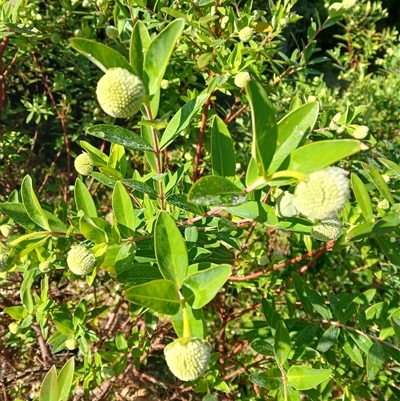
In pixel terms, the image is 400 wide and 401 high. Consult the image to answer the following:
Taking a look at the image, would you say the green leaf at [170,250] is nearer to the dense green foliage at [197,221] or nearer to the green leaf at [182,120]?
the dense green foliage at [197,221]

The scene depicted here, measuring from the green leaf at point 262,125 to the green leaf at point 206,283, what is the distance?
0.66 feet

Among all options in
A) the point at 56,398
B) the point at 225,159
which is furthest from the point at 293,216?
the point at 56,398

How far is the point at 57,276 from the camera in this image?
250 cm

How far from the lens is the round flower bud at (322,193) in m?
0.69

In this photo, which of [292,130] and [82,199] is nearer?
[292,130]

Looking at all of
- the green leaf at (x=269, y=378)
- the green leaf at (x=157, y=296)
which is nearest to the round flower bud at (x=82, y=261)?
the green leaf at (x=157, y=296)

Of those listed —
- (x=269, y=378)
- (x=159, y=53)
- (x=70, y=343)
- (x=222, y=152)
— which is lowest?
(x=70, y=343)

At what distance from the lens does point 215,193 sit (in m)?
0.76

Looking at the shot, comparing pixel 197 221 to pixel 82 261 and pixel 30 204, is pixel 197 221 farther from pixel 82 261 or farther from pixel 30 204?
pixel 30 204

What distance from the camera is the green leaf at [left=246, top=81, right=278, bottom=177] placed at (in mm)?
671

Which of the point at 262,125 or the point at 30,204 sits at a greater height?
the point at 262,125

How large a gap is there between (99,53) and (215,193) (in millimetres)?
323

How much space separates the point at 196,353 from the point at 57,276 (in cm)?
195

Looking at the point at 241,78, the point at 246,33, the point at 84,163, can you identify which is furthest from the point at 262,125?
the point at 246,33
